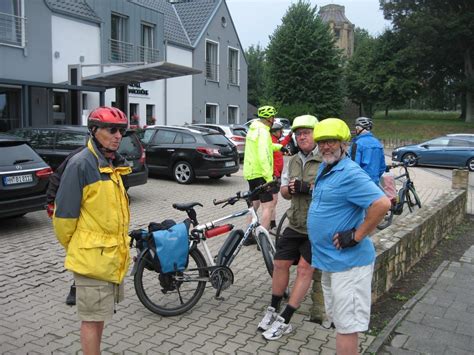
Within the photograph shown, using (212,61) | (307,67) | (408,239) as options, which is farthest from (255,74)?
(408,239)

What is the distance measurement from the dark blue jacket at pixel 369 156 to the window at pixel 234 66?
26.0 metres

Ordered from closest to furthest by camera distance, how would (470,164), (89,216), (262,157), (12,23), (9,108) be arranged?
(89,216) → (262,157) → (12,23) → (9,108) → (470,164)

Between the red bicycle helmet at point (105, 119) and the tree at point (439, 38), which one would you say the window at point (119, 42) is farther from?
the tree at point (439, 38)

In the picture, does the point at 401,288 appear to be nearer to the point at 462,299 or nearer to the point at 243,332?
the point at 462,299

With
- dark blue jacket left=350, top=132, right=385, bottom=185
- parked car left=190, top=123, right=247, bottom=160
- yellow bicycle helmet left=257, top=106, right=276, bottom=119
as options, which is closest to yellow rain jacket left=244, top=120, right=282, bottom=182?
yellow bicycle helmet left=257, top=106, right=276, bottom=119

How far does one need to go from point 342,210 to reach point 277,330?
4.92 ft

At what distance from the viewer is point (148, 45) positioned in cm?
2428

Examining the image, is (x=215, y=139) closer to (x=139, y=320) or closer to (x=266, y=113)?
(x=266, y=113)

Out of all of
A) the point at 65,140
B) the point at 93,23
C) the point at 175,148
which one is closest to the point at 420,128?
the point at 93,23

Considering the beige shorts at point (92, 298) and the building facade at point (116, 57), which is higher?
the building facade at point (116, 57)

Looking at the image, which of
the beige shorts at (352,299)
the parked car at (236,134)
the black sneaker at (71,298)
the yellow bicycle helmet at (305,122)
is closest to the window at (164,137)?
the parked car at (236,134)

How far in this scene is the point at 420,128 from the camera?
4134 centimetres

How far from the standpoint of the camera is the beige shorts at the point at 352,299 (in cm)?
303

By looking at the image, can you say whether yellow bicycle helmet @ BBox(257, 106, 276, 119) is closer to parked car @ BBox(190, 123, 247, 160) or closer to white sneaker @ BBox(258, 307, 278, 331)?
white sneaker @ BBox(258, 307, 278, 331)
